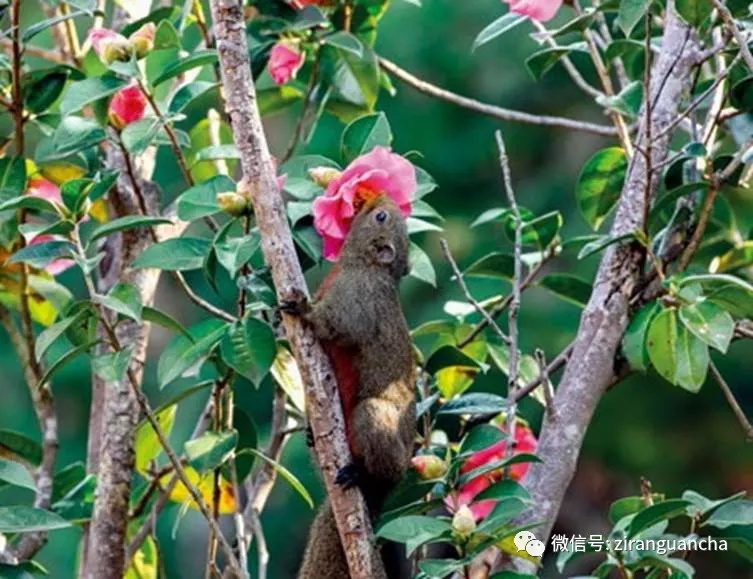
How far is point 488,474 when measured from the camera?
2.04 meters

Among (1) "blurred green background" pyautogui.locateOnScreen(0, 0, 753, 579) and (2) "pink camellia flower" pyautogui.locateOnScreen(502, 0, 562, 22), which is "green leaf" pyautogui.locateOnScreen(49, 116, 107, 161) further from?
(1) "blurred green background" pyautogui.locateOnScreen(0, 0, 753, 579)

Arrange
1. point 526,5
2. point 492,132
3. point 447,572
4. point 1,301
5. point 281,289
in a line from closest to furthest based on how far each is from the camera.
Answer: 1. point 447,572
2. point 281,289
3. point 526,5
4. point 1,301
5. point 492,132

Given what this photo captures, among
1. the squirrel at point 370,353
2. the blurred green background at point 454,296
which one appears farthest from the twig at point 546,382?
the blurred green background at point 454,296

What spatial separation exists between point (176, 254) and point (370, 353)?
419 millimetres

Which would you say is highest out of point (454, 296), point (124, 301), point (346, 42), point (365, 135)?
point (346, 42)

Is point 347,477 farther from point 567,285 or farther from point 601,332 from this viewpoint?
point 567,285

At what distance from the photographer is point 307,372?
1880 millimetres

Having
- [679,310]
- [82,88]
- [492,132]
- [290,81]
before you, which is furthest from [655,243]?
[492,132]

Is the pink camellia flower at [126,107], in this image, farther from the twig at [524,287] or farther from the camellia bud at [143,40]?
the twig at [524,287]

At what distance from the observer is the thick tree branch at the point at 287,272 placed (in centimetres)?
187

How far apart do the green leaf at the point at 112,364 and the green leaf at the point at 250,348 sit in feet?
0.41

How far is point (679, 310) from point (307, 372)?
48cm

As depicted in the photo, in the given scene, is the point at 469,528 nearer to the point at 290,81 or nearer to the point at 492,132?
the point at 290,81

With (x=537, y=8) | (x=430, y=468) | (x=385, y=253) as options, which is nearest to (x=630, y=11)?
(x=537, y=8)
